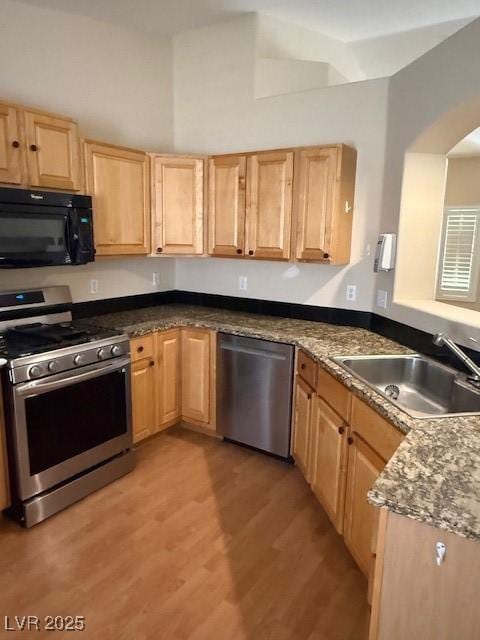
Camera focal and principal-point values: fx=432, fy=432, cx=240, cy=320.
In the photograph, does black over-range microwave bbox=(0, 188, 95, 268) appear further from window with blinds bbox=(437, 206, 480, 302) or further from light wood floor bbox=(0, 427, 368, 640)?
window with blinds bbox=(437, 206, 480, 302)

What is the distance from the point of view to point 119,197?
9.73 feet

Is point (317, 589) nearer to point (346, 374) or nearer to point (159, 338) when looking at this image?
point (346, 374)

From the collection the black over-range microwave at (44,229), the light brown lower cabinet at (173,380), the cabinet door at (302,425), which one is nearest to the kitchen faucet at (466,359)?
the cabinet door at (302,425)

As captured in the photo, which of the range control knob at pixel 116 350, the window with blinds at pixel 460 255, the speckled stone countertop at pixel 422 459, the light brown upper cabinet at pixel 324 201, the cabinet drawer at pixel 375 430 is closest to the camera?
the speckled stone countertop at pixel 422 459

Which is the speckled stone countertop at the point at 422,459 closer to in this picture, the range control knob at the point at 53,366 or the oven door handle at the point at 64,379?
the oven door handle at the point at 64,379

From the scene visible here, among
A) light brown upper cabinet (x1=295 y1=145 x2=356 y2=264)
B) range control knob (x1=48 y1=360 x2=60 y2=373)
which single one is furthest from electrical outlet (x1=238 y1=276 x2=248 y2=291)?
range control knob (x1=48 y1=360 x2=60 y2=373)

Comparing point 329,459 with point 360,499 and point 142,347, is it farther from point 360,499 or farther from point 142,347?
point 142,347

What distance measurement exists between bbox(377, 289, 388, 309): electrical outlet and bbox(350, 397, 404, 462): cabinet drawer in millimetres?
1036

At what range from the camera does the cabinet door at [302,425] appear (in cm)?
259

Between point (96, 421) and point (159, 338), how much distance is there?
751mm

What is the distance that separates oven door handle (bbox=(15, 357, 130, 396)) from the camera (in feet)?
7.20

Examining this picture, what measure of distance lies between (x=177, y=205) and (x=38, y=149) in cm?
107

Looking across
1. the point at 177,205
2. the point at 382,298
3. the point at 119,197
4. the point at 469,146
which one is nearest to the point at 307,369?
the point at 382,298

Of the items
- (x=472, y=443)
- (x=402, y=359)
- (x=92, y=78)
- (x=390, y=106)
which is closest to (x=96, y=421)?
(x=402, y=359)
